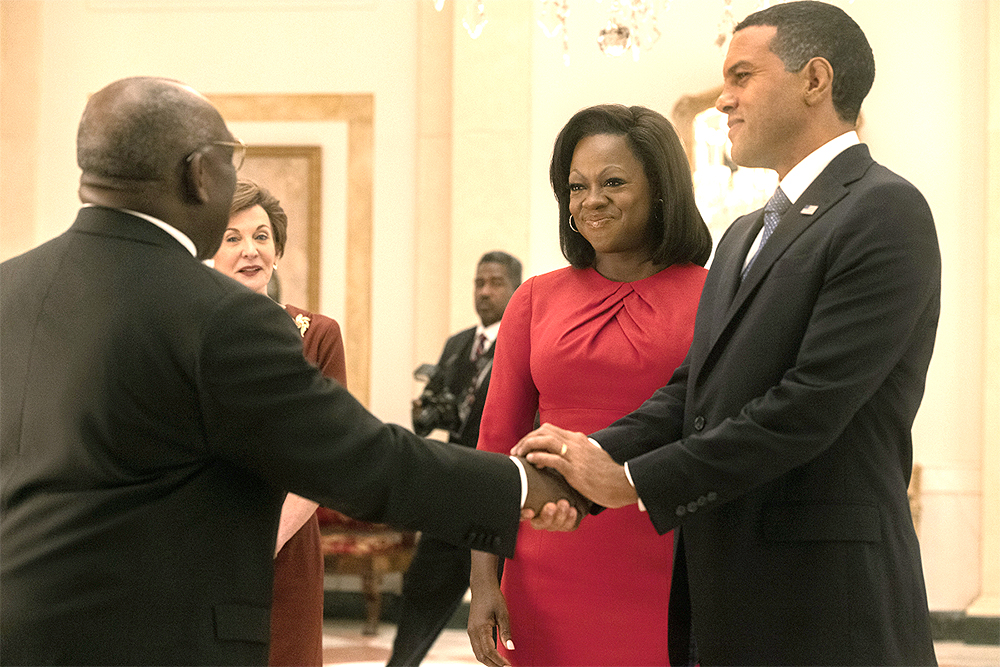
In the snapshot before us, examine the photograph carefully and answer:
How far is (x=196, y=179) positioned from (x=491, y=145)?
542 cm

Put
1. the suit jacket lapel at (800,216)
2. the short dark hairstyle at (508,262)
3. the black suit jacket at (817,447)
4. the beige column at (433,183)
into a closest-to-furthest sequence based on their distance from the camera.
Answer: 1. the black suit jacket at (817,447)
2. the suit jacket lapel at (800,216)
3. the short dark hairstyle at (508,262)
4. the beige column at (433,183)

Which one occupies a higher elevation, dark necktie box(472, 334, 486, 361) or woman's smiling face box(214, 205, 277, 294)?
woman's smiling face box(214, 205, 277, 294)

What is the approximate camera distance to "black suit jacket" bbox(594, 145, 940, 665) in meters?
1.87

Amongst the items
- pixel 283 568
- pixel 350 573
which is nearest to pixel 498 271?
pixel 350 573

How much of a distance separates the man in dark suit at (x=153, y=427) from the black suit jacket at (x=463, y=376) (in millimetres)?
3312

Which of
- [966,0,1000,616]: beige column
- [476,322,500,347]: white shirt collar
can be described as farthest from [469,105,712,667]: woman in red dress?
[966,0,1000,616]: beige column

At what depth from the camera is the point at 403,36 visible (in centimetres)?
746

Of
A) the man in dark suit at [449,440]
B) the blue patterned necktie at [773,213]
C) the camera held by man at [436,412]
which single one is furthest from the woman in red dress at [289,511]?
the camera held by man at [436,412]

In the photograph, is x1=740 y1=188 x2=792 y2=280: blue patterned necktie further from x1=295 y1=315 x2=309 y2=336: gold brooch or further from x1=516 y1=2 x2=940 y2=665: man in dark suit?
x1=295 y1=315 x2=309 y2=336: gold brooch

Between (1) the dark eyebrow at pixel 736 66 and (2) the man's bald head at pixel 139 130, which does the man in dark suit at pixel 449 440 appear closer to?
(1) the dark eyebrow at pixel 736 66

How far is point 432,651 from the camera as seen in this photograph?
6.18 metres

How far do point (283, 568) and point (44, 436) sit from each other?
3.32 feet

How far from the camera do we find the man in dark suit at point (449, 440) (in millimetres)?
5219

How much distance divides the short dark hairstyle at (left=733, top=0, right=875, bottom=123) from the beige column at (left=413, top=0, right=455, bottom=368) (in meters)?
5.14
